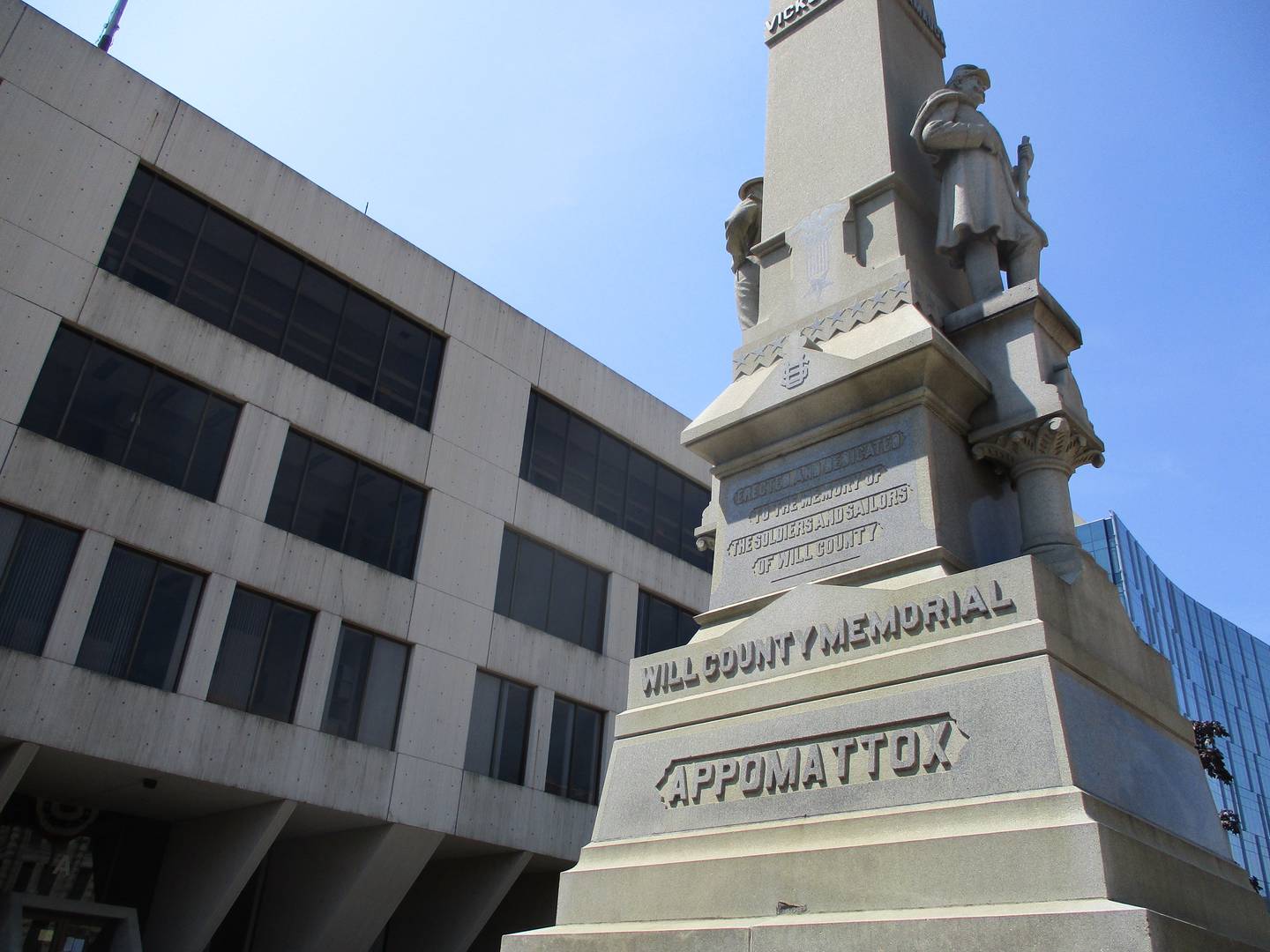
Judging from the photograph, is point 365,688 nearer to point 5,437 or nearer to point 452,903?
point 452,903

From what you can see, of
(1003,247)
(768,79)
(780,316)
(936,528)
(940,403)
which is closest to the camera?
(936,528)

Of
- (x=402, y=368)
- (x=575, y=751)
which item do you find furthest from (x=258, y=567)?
(x=575, y=751)

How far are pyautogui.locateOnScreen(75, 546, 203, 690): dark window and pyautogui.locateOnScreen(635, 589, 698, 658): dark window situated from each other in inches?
447

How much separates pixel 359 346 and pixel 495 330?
384cm

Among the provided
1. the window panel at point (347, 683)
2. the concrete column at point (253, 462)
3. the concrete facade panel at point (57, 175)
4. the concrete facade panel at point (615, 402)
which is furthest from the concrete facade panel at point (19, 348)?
the concrete facade panel at point (615, 402)

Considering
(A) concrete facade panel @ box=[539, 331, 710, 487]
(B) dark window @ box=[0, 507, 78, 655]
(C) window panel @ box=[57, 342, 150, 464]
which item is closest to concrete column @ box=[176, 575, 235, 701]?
(B) dark window @ box=[0, 507, 78, 655]

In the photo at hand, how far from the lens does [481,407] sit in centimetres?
2356

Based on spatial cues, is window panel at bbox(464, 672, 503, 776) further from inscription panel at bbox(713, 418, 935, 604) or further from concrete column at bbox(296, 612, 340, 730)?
inscription panel at bbox(713, 418, 935, 604)

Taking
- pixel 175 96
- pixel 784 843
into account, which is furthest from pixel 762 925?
pixel 175 96

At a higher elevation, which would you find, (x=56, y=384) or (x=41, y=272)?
(x=41, y=272)

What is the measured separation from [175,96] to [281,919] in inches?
651

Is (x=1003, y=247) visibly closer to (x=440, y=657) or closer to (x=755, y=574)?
(x=755, y=574)

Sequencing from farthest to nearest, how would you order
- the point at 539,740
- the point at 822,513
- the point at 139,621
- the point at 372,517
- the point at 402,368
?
the point at 402,368 < the point at 539,740 < the point at 372,517 < the point at 139,621 < the point at 822,513

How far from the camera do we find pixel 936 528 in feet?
19.6
